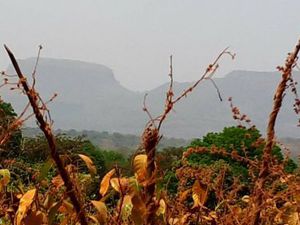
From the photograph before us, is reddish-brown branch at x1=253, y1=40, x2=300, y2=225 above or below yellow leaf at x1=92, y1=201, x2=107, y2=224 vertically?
above

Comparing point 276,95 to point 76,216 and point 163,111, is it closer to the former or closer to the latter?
point 163,111

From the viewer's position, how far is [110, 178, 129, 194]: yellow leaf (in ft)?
2.72

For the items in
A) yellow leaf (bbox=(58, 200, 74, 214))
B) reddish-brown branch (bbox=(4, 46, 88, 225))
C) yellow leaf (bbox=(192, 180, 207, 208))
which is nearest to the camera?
reddish-brown branch (bbox=(4, 46, 88, 225))

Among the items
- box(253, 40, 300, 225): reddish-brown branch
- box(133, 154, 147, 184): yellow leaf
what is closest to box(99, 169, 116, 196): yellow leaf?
box(133, 154, 147, 184): yellow leaf

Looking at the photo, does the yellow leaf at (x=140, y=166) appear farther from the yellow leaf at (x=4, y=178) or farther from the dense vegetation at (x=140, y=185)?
the yellow leaf at (x=4, y=178)

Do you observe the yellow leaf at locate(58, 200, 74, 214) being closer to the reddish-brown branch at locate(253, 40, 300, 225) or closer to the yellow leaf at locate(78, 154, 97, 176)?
the yellow leaf at locate(78, 154, 97, 176)

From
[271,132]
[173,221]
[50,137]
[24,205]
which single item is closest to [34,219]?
[24,205]

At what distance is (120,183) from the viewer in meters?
0.84

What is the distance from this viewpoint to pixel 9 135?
32.5 inches

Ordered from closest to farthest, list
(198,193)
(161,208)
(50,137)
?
(50,137)
(161,208)
(198,193)

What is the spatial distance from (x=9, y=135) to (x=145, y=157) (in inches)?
7.6

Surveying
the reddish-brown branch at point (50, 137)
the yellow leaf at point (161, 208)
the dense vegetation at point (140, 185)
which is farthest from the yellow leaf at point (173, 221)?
the reddish-brown branch at point (50, 137)

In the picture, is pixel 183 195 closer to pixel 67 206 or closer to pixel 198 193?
pixel 198 193

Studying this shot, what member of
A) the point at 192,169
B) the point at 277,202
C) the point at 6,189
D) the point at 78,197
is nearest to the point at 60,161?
the point at 78,197
